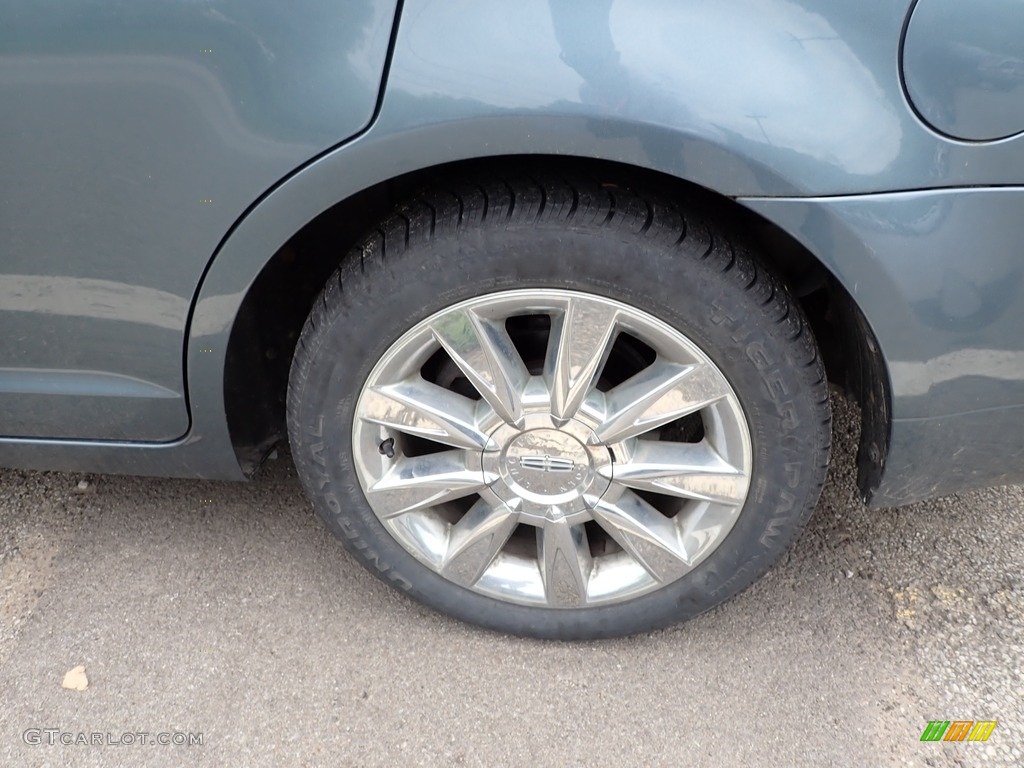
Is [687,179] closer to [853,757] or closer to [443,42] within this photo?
[443,42]

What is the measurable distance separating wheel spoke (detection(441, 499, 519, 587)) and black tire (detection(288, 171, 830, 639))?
272 mm

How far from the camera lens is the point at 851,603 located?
198 centimetres

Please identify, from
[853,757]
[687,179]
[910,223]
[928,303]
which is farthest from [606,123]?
[853,757]

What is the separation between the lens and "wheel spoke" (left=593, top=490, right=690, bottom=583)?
5.73 feet

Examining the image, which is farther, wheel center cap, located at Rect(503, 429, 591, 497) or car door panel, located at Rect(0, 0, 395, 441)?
wheel center cap, located at Rect(503, 429, 591, 497)

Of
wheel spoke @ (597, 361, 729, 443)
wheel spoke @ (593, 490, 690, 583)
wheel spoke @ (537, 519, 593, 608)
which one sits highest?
wheel spoke @ (597, 361, 729, 443)

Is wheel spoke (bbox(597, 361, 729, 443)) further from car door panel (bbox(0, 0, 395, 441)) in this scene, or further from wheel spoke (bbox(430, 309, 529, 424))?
car door panel (bbox(0, 0, 395, 441))

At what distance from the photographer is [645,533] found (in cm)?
175

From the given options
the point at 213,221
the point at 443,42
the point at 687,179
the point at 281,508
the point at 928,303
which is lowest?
the point at 281,508

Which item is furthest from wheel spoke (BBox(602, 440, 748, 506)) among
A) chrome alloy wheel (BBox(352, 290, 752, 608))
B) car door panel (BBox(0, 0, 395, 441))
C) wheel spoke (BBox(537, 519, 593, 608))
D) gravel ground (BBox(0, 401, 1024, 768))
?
car door panel (BBox(0, 0, 395, 441))

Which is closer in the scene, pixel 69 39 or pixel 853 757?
pixel 69 39

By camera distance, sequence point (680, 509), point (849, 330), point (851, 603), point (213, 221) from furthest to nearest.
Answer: point (851, 603), point (680, 509), point (849, 330), point (213, 221)

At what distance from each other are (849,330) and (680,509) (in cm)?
50

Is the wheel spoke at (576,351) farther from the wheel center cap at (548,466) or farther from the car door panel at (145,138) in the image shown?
the car door panel at (145,138)
